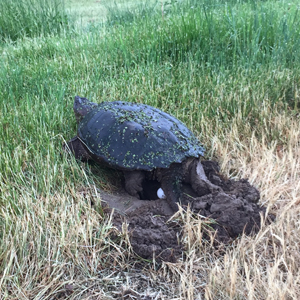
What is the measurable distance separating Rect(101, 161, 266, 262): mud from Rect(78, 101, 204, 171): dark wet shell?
258mm

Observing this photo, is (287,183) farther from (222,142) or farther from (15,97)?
(15,97)

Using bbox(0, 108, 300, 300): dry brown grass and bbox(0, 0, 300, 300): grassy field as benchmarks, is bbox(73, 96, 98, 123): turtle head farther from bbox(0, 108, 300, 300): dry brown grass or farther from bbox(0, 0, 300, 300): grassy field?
bbox(0, 108, 300, 300): dry brown grass

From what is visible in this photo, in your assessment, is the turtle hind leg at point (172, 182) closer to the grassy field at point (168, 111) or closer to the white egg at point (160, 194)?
the white egg at point (160, 194)

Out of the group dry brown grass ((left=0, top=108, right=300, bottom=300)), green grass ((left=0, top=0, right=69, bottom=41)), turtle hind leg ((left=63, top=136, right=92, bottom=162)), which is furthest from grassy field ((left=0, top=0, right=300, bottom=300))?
green grass ((left=0, top=0, right=69, bottom=41))

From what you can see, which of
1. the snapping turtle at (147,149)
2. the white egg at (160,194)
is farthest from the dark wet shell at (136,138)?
the white egg at (160,194)

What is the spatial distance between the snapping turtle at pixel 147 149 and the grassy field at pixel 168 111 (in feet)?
0.77

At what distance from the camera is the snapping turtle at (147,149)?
2.18 m

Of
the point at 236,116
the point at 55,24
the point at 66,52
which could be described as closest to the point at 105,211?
the point at 236,116

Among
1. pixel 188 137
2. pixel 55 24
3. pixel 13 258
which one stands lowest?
pixel 13 258

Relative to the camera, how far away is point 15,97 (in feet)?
10.9

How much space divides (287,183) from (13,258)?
1.82 m

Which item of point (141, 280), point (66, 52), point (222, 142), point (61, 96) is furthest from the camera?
point (66, 52)

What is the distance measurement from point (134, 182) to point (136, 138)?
30 centimetres

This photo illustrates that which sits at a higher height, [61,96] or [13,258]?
[61,96]
